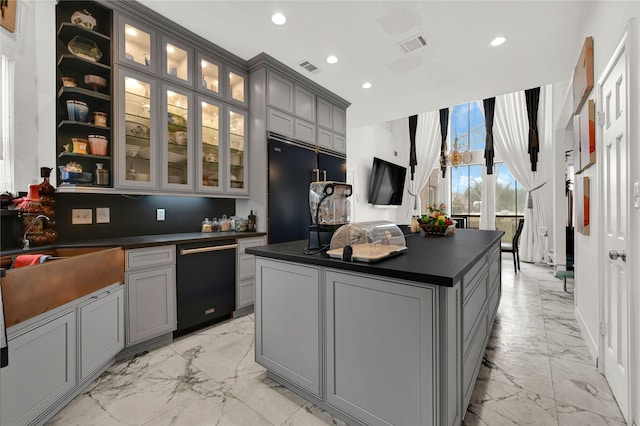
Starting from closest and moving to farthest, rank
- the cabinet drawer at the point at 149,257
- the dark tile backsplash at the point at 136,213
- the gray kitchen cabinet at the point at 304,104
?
1. the cabinet drawer at the point at 149,257
2. the dark tile backsplash at the point at 136,213
3. the gray kitchen cabinet at the point at 304,104

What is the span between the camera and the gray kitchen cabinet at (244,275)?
297 cm

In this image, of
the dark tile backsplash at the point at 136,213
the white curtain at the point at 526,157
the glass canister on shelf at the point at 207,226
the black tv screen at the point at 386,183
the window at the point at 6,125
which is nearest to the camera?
the window at the point at 6,125

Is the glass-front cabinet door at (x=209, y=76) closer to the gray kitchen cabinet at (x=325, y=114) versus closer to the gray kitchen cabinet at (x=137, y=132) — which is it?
the gray kitchen cabinet at (x=137, y=132)

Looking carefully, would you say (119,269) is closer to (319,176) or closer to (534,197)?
(319,176)

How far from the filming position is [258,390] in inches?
70.7

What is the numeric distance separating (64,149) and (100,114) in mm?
405

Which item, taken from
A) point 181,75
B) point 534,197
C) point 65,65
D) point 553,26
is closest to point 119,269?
point 65,65

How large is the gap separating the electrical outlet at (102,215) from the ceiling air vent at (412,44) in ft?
11.2

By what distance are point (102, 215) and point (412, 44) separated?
3577 millimetres

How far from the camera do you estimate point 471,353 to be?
1627mm

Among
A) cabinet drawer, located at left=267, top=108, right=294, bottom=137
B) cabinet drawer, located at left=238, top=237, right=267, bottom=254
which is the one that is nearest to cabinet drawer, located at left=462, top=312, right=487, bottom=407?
cabinet drawer, located at left=238, top=237, right=267, bottom=254

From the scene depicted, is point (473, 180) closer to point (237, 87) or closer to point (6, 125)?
point (237, 87)

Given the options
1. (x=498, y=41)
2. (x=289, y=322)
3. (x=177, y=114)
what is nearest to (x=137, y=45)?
(x=177, y=114)

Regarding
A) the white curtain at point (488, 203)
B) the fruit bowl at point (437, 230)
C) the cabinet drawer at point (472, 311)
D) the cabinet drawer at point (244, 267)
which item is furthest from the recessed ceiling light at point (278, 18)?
the white curtain at point (488, 203)
